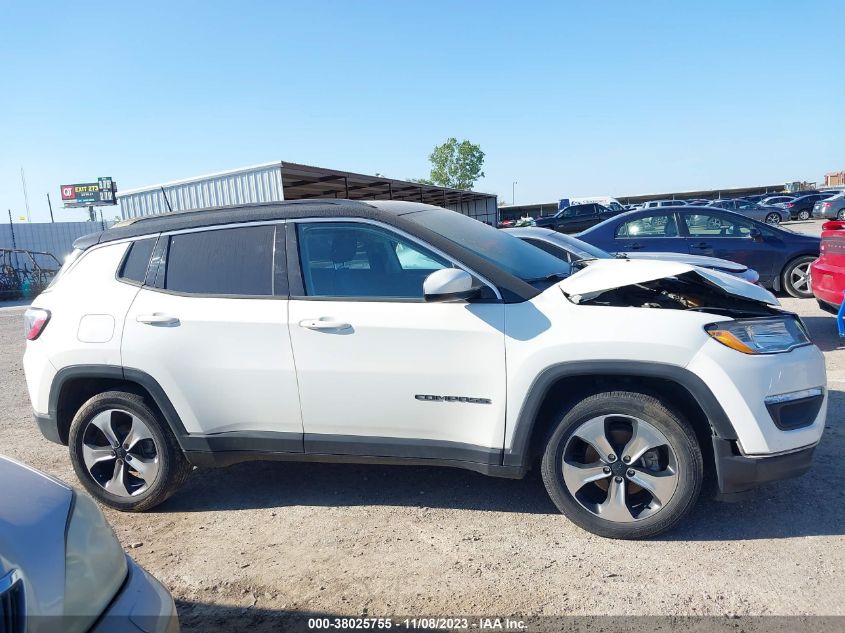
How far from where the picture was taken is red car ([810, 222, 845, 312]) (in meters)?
6.20

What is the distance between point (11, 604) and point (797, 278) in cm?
1031

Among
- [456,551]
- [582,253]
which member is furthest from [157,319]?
[582,253]

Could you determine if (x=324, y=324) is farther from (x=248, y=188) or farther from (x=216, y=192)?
(x=216, y=192)

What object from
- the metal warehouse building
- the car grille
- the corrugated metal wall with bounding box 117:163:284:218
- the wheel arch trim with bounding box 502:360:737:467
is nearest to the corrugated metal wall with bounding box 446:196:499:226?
the metal warehouse building

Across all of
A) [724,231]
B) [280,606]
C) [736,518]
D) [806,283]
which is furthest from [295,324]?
[806,283]

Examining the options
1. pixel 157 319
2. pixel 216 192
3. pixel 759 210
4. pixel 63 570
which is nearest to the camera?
pixel 63 570

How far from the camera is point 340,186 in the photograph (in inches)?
848

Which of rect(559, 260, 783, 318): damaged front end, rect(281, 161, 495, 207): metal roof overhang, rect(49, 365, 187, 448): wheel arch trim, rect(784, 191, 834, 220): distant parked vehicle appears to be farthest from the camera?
rect(784, 191, 834, 220): distant parked vehicle

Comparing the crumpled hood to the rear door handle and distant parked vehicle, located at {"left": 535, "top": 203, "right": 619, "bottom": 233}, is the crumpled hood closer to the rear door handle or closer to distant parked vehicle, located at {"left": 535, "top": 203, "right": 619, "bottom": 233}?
the rear door handle

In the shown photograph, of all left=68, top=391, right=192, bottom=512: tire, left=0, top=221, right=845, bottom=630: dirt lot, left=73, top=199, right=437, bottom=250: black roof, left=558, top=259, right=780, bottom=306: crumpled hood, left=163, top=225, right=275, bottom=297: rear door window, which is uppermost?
left=73, top=199, right=437, bottom=250: black roof

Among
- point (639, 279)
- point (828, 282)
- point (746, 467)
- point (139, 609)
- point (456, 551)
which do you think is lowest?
point (456, 551)

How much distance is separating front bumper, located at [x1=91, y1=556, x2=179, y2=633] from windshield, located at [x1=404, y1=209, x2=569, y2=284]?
2.15 meters

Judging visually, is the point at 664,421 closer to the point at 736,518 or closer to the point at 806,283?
the point at 736,518

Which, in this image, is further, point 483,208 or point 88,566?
point 483,208
